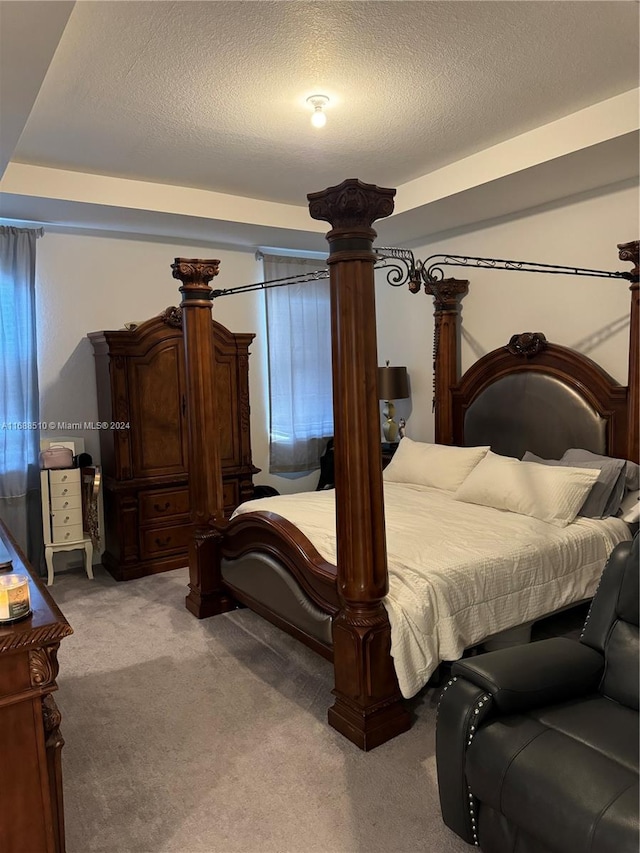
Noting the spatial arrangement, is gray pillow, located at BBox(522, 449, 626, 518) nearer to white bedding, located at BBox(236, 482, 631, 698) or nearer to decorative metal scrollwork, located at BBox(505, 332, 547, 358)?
white bedding, located at BBox(236, 482, 631, 698)

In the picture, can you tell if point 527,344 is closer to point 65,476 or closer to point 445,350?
point 445,350

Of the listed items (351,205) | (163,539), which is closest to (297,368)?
(163,539)

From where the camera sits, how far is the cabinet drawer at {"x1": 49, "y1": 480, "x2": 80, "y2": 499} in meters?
4.30

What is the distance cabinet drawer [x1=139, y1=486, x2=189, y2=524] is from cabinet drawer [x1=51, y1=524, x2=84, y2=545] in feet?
1.42

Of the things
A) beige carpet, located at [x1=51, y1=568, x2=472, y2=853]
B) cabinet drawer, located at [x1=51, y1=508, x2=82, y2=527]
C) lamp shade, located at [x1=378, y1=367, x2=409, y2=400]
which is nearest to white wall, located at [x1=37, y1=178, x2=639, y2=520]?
lamp shade, located at [x1=378, y1=367, x2=409, y2=400]

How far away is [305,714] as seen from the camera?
268cm

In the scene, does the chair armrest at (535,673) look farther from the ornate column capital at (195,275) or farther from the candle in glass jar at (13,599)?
the ornate column capital at (195,275)

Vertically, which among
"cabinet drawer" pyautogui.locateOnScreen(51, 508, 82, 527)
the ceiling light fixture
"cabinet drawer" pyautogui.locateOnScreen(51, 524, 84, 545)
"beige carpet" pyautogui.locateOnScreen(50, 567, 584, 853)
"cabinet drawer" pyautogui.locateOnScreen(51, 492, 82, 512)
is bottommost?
"beige carpet" pyautogui.locateOnScreen(50, 567, 584, 853)

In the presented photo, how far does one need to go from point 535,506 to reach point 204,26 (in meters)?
2.73

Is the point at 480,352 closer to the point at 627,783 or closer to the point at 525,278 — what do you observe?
the point at 525,278

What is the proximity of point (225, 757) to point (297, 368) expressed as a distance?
12.2 ft

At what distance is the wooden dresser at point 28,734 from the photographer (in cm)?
152

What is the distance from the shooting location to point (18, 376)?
431cm

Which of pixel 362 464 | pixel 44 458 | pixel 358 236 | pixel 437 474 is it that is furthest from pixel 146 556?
pixel 358 236
